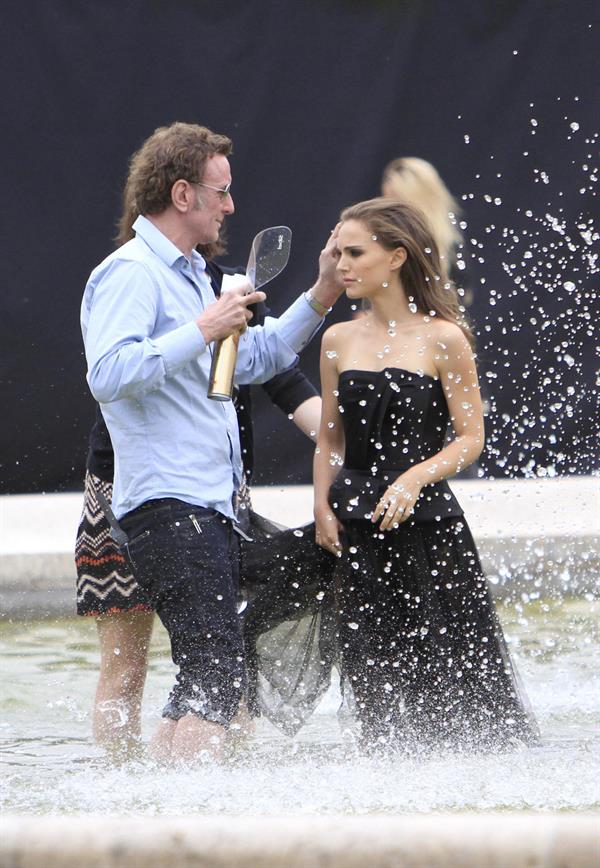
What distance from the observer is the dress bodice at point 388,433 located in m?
3.77

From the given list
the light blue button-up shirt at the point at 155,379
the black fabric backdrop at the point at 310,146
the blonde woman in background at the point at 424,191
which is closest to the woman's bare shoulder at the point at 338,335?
the light blue button-up shirt at the point at 155,379

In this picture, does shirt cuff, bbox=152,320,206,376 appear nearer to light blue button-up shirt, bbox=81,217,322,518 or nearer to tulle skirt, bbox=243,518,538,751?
light blue button-up shirt, bbox=81,217,322,518

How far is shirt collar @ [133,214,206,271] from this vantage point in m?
3.62

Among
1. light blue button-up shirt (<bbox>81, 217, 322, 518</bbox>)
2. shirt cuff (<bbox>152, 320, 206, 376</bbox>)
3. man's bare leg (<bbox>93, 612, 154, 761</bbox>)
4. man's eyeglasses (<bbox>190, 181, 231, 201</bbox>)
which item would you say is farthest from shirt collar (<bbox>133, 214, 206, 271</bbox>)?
man's bare leg (<bbox>93, 612, 154, 761</bbox>)

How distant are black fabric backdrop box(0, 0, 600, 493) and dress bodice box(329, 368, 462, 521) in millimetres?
3758

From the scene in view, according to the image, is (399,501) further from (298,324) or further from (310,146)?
(310,146)

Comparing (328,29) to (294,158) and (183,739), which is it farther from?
(183,739)

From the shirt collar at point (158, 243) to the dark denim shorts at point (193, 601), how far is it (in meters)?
0.56

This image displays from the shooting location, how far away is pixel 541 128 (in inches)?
299

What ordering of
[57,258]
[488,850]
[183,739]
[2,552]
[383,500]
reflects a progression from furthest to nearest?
[57,258]
[2,552]
[383,500]
[183,739]
[488,850]

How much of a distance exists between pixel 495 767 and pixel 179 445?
98cm

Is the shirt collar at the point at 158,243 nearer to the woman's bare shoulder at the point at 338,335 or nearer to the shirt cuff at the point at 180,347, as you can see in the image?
the shirt cuff at the point at 180,347

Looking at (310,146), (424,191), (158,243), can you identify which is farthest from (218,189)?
(310,146)

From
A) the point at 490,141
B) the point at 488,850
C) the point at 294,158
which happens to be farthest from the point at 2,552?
the point at 488,850
